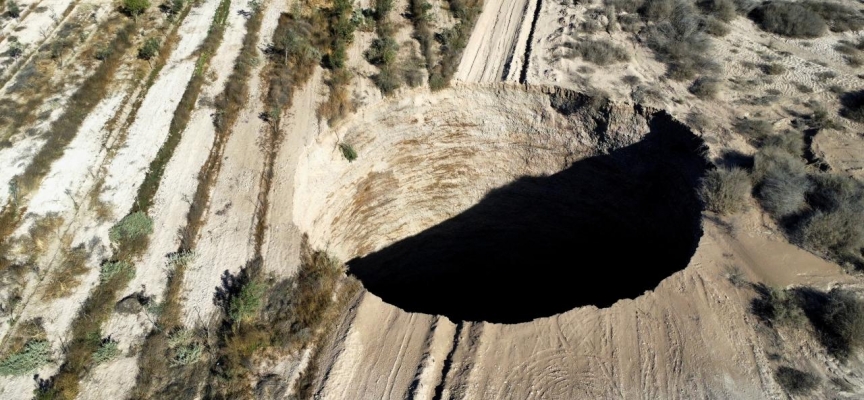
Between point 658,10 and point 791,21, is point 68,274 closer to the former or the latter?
point 658,10

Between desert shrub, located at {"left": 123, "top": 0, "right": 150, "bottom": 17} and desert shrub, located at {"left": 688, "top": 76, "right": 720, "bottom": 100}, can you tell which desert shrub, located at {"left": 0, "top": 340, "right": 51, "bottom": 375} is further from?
desert shrub, located at {"left": 688, "top": 76, "right": 720, "bottom": 100}

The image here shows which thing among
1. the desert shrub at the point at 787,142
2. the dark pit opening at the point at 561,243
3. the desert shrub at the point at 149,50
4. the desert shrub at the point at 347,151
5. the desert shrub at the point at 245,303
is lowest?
the dark pit opening at the point at 561,243

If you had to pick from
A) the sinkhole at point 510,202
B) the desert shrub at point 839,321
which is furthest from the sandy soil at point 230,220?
the desert shrub at point 839,321

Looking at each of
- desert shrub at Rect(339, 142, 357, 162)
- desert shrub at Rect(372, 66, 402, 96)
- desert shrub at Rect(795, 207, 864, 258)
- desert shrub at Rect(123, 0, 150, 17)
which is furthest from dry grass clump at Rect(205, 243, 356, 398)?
desert shrub at Rect(123, 0, 150, 17)

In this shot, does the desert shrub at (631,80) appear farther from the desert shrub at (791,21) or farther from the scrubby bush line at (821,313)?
the scrubby bush line at (821,313)

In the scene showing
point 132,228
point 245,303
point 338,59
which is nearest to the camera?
point 245,303

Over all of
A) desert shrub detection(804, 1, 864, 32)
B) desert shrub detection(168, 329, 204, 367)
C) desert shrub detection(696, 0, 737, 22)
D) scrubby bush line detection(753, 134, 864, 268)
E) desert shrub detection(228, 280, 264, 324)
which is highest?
desert shrub detection(804, 1, 864, 32)

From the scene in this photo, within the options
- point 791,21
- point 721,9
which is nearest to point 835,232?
point 791,21
